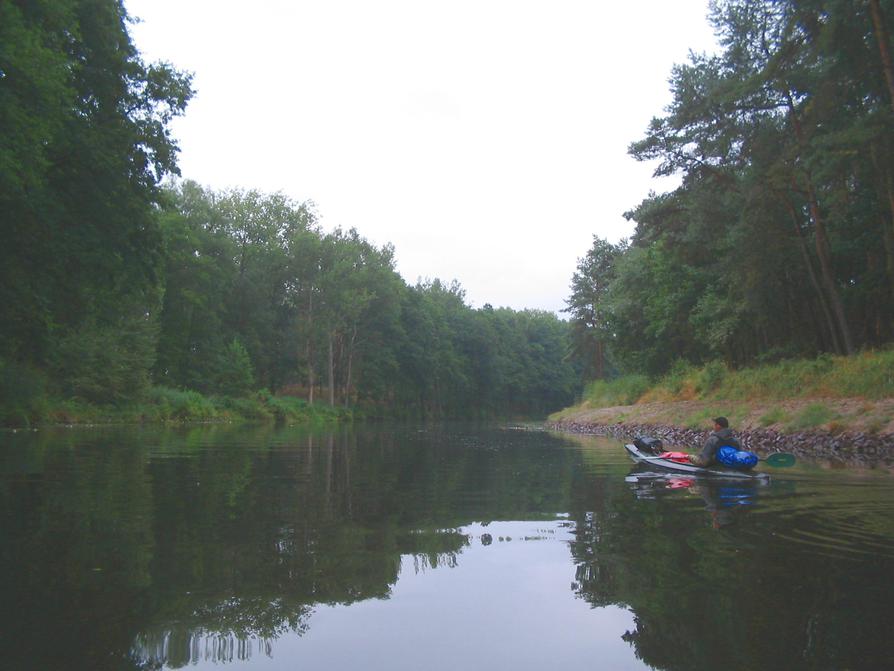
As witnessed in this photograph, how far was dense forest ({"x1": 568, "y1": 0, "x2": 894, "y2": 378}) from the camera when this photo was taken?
18.2 metres

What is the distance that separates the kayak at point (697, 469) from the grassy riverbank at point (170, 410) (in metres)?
22.9

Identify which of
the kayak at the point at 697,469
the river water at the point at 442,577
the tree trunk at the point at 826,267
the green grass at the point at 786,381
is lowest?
the river water at the point at 442,577

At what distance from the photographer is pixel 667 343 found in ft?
124

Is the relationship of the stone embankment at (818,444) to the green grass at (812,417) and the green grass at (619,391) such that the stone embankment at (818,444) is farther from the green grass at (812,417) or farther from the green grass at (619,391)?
the green grass at (619,391)

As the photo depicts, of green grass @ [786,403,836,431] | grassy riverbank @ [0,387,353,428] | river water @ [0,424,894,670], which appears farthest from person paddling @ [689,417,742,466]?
grassy riverbank @ [0,387,353,428]

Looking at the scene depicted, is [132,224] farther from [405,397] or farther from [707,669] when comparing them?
[405,397]

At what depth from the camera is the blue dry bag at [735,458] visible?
11.2 meters

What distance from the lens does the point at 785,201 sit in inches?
927

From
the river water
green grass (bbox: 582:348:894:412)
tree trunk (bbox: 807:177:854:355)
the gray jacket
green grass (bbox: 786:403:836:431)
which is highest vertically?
tree trunk (bbox: 807:177:854:355)

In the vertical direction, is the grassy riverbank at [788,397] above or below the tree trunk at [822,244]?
below

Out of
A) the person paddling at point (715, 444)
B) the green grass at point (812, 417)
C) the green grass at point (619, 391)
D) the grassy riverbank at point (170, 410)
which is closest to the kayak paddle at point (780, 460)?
the person paddling at point (715, 444)

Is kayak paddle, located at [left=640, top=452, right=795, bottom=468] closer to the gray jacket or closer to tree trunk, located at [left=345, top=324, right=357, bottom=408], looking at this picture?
the gray jacket

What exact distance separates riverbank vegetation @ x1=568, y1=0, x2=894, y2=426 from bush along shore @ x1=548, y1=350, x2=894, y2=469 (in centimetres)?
11

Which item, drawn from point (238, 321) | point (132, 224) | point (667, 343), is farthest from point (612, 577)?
point (238, 321)
